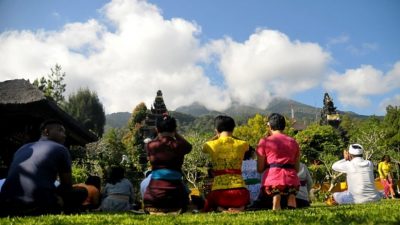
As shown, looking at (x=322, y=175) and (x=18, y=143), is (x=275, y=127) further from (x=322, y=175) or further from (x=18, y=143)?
(x=322, y=175)

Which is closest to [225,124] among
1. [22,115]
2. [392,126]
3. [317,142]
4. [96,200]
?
[96,200]

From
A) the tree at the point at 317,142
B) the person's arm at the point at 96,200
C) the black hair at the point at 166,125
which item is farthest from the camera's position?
the tree at the point at 317,142

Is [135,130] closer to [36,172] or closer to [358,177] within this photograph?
[358,177]

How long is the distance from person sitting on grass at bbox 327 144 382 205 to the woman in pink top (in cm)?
246

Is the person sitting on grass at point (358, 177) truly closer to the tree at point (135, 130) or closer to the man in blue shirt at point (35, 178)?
the man in blue shirt at point (35, 178)

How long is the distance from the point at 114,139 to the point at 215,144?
5512 centimetres

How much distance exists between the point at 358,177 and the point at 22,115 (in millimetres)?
9770

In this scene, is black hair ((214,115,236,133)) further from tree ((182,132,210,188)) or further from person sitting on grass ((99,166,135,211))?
tree ((182,132,210,188))

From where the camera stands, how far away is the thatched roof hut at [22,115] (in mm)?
11867

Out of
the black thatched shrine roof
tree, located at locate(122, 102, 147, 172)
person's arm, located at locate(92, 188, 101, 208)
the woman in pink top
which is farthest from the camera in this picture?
tree, located at locate(122, 102, 147, 172)

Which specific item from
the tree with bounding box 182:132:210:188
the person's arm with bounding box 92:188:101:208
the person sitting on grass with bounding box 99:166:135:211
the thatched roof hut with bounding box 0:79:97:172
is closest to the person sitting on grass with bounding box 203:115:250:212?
the person sitting on grass with bounding box 99:166:135:211

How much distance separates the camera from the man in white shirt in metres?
8.07

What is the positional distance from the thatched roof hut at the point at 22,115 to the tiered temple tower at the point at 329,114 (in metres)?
63.7

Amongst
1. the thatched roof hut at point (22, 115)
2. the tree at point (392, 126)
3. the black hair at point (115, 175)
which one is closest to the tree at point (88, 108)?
the tree at point (392, 126)
